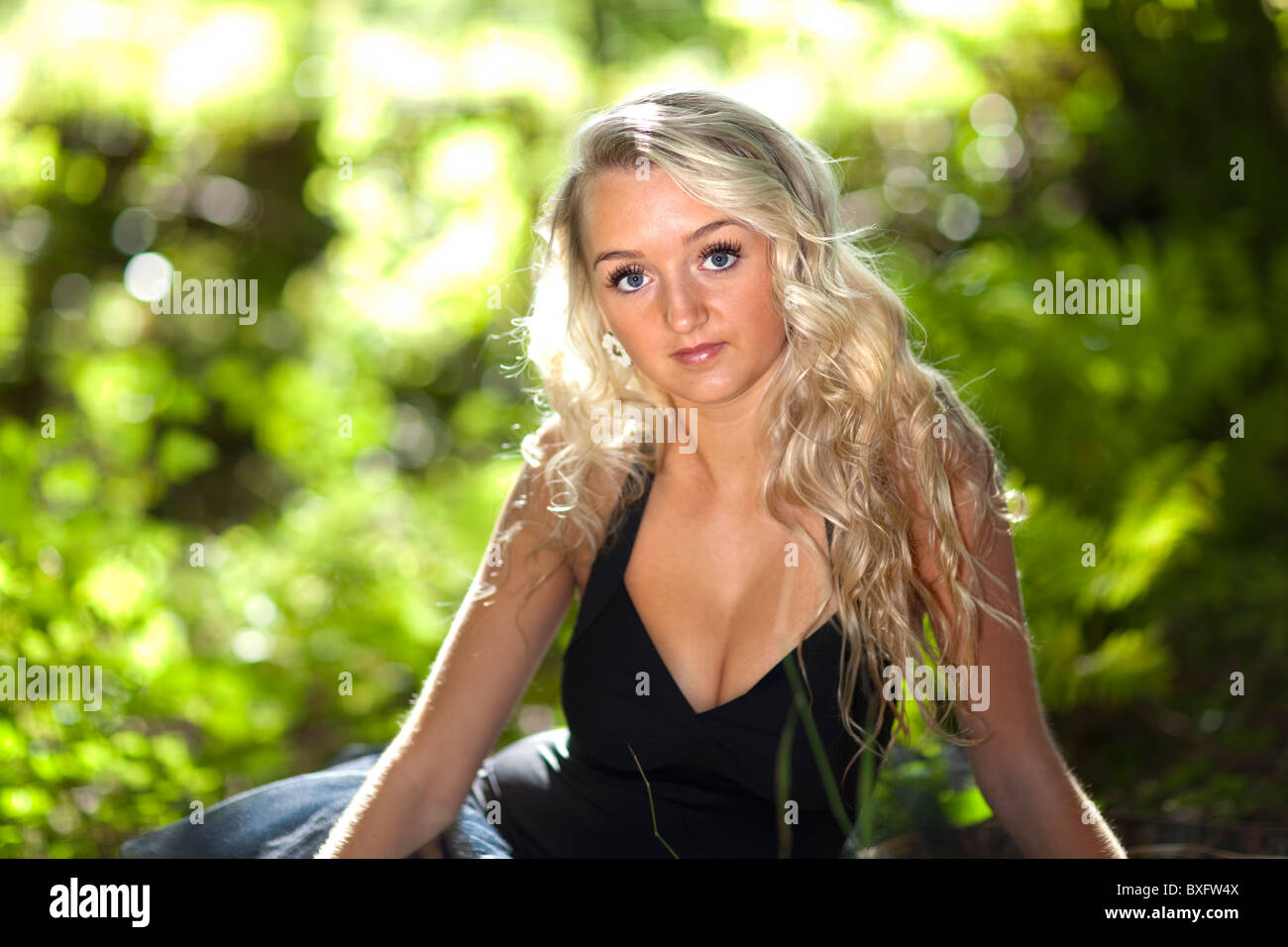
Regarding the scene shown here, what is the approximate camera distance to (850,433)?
206 centimetres

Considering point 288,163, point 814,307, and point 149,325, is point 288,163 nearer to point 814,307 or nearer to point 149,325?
point 149,325

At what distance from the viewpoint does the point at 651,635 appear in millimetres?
2125

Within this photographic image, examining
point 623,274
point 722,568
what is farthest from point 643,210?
point 722,568

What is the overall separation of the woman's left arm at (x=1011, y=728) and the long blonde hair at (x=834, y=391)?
0.03 meters

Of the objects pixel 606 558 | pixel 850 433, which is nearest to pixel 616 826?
pixel 606 558

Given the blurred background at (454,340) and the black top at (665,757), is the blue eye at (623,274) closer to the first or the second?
the black top at (665,757)

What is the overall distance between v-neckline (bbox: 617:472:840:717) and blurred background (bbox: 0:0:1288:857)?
31.8 inches

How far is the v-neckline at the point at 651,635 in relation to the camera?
200 centimetres

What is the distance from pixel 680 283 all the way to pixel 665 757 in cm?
86

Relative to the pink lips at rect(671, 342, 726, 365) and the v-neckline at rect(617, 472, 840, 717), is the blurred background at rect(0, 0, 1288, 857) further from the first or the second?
the pink lips at rect(671, 342, 726, 365)

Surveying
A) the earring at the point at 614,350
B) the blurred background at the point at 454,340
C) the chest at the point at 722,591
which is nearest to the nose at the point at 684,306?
the earring at the point at 614,350

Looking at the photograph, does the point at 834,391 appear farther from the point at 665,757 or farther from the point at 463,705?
the point at 463,705

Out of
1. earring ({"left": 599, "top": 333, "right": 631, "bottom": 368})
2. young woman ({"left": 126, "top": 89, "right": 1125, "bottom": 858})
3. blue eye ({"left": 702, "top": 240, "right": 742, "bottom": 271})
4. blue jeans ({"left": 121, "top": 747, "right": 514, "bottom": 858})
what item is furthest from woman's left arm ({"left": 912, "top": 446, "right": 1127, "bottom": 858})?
blue jeans ({"left": 121, "top": 747, "right": 514, "bottom": 858})

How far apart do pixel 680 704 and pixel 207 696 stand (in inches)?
79.0
